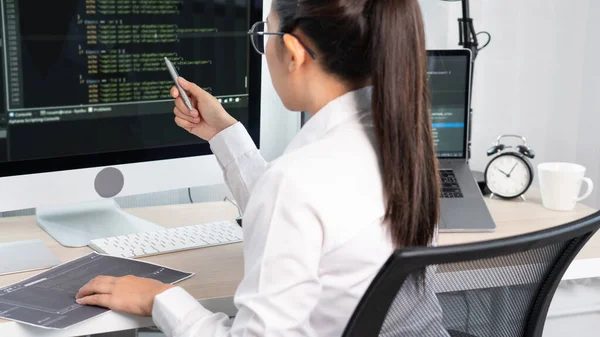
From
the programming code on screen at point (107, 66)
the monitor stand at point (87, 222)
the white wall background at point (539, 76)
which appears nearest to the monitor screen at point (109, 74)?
the programming code on screen at point (107, 66)

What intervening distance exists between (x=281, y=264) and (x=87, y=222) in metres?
0.71

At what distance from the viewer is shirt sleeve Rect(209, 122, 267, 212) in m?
1.32

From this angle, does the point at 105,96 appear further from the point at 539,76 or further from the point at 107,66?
the point at 539,76

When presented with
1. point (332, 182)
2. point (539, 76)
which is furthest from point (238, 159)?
point (539, 76)

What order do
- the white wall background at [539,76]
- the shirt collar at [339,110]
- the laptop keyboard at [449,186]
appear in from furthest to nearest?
the white wall background at [539,76], the laptop keyboard at [449,186], the shirt collar at [339,110]

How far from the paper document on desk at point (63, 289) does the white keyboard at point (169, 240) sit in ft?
0.15

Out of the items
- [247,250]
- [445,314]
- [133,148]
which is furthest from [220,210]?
[445,314]

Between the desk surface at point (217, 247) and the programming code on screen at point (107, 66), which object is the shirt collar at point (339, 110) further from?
the programming code on screen at point (107, 66)

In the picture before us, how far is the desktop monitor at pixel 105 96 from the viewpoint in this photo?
125cm

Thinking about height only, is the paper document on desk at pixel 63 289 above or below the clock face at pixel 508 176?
below

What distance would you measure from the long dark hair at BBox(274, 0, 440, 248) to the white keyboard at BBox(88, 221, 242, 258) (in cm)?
50

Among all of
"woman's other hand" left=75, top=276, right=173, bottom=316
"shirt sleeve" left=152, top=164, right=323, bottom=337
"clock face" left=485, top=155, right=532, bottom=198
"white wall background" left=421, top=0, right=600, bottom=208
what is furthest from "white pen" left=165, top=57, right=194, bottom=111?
"white wall background" left=421, top=0, right=600, bottom=208

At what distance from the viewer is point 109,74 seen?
1321mm

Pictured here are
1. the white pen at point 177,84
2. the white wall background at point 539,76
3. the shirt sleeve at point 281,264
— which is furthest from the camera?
the white wall background at point 539,76
